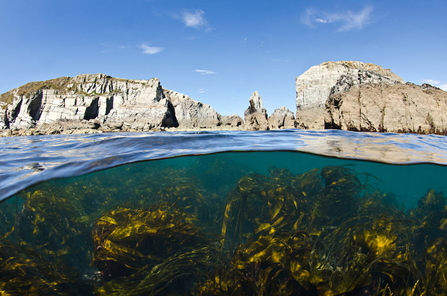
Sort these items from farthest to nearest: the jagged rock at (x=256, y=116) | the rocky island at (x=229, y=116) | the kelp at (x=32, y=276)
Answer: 1. the jagged rock at (x=256, y=116)
2. the rocky island at (x=229, y=116)
3. the kelp at (x=32, y=276)

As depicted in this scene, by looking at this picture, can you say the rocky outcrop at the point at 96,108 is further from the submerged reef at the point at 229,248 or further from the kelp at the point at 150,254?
the kelp at the point at 150,254

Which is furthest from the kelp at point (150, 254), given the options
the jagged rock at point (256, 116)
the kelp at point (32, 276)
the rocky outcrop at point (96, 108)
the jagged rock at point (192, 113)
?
the jagged rock at point (192, 113)

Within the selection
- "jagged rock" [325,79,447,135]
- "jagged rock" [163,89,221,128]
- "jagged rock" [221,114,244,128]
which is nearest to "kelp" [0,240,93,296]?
"jagged rock" [325,79,447,135]

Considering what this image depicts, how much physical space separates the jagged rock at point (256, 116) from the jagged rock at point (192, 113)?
15081mm

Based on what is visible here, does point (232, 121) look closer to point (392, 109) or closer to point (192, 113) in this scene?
point (192, 113)

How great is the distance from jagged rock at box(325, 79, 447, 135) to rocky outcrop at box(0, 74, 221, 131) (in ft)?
107

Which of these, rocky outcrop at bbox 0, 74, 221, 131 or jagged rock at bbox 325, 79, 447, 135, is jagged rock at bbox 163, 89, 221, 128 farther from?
jagged rock at bbox 325, 79, 447, 135

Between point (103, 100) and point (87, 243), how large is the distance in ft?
150

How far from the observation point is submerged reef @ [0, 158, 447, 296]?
2.67m

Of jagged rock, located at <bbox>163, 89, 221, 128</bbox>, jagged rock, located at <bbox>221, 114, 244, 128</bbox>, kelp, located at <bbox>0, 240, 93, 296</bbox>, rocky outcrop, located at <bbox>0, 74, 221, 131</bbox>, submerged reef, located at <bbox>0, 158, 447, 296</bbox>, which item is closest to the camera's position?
submerged reef, located at <bbox>0, 158, 447, 296</bbox>

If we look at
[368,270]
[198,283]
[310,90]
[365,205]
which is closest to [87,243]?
[198,283]

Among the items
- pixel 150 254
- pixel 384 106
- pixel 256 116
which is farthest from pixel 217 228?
pixel 256 116

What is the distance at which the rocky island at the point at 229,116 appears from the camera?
9.14 meters

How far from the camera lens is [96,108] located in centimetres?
4331
